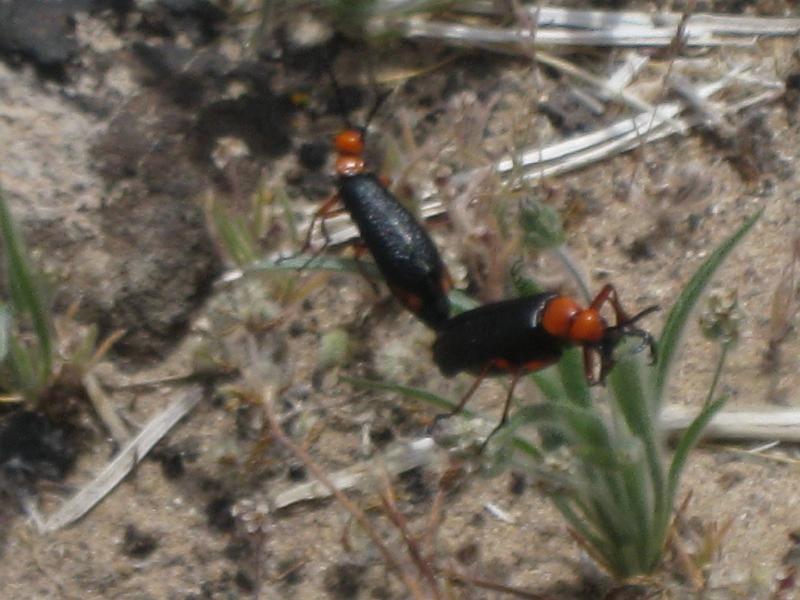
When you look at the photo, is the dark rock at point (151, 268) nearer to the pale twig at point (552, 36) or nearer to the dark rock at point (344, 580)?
the dark rock at point (344, 580)

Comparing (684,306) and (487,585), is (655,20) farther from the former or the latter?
(487,585)

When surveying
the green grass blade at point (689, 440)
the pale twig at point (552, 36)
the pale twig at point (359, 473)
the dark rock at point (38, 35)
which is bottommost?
the pale twig at point (359, 473)

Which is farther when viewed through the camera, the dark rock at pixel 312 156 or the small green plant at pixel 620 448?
the dark rock at pixel 312 156

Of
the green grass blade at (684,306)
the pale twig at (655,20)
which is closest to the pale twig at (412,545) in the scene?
the green grass blade at (684,306)

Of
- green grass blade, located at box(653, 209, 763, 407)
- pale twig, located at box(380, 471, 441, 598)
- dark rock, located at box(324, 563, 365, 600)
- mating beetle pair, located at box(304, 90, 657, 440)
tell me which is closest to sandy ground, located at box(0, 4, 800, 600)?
dark rock, located at box(324, 563, 365, 600)

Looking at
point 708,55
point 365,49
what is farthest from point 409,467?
point 708,55

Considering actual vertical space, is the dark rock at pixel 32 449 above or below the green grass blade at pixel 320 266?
below

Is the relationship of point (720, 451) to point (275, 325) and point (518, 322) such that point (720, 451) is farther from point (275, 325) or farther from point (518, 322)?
→ point (275, 325)
